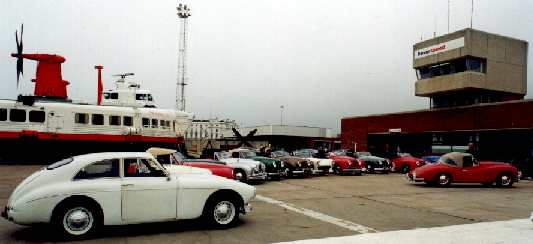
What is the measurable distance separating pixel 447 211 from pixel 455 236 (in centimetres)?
362

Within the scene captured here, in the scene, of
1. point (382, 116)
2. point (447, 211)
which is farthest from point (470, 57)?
point (447, 211)

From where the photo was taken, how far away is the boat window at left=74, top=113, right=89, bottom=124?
81.5ft

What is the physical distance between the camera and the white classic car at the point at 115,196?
22.0 ft

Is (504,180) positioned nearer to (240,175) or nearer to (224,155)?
(240,175)

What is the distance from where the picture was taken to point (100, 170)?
23.7ft

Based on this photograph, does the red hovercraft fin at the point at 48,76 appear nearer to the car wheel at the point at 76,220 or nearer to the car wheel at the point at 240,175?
the car wheel at the point at 240,175

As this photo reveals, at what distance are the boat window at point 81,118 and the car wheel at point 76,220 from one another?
19794mm

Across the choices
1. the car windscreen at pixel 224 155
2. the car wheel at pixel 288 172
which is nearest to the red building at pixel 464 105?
the car wheel at pixel 288 172

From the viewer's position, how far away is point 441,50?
3844cm

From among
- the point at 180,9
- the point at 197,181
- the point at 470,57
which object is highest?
the point at 180,9

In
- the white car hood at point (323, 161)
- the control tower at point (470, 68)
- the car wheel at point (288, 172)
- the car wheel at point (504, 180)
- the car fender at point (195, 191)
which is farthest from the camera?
the control tower at point (470, 68)

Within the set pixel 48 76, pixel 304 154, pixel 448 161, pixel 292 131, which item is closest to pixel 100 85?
pixel 48 76

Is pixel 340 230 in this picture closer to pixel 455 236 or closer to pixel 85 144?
pixel 455 236

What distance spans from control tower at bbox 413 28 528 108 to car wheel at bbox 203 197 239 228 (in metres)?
33.8
